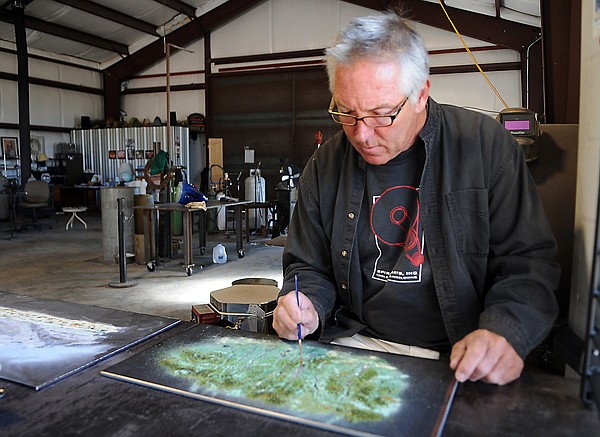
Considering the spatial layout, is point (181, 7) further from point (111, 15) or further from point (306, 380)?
point (306, 380)

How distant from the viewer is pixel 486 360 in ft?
3.19

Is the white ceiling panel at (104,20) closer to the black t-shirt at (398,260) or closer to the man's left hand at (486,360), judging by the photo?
the black t-shirt at (398,260)

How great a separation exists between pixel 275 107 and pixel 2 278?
6.43m

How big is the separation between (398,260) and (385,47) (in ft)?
1.80

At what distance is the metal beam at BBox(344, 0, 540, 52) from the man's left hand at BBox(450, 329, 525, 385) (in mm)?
7629

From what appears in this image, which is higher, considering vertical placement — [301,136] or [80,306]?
[301,136]

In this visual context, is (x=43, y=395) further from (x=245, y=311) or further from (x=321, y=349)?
(x=245, y=311)

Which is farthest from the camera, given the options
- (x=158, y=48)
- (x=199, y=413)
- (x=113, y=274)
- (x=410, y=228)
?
(x=158, y=48)

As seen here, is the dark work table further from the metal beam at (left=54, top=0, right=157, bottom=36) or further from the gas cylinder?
the metal beam at (left=54, top=0, right=157, bottom=36)

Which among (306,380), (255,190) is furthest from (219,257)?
(306,380)

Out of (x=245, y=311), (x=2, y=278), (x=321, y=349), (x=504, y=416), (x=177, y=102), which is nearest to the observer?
(x=504, y=416)

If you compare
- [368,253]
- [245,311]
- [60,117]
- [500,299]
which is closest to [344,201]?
[368,253]

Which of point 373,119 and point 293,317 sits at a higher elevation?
point 373,119

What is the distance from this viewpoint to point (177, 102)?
1141cm
